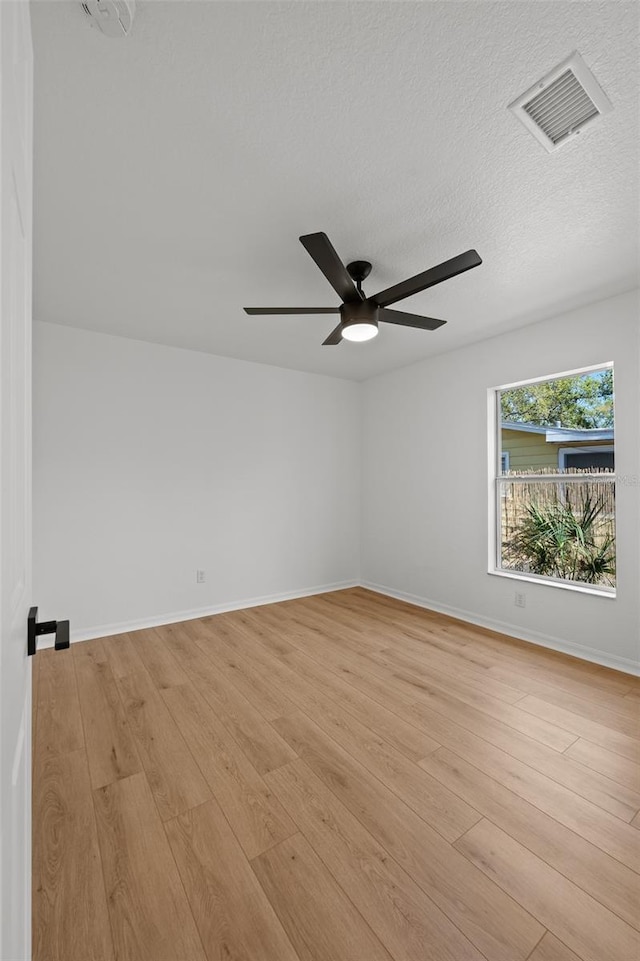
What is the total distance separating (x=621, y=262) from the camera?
2.59 metres

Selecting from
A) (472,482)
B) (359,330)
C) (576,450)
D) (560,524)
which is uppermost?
(359,330)

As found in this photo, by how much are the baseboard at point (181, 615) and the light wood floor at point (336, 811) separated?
0.51 metres

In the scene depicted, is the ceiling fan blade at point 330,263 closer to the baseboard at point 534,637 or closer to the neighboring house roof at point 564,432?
the neighboring house roof at point 564,432


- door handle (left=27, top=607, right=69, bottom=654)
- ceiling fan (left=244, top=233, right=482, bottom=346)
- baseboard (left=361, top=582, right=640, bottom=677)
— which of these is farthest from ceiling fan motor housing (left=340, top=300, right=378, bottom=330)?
baseboard (left=361, top=582, right=640, bottom=677)

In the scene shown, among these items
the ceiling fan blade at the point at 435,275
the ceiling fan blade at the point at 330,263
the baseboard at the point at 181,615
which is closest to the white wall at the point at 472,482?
the baseboard at the point at 181,615

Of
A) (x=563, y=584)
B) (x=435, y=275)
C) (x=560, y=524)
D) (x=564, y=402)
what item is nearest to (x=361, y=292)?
(x=435, y=275)

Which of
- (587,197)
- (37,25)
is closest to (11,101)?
(37,25)

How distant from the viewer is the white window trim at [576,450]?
3.19m

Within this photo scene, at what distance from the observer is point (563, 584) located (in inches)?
134

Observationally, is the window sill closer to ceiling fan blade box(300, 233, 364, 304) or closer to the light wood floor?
the light wood floor

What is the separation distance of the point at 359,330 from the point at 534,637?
2866 millimetres

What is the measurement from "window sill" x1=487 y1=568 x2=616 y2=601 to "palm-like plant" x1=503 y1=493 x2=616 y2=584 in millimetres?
53

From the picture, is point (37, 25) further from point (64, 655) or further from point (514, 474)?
point (514, 474)

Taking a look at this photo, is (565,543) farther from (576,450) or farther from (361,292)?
(361,292)
